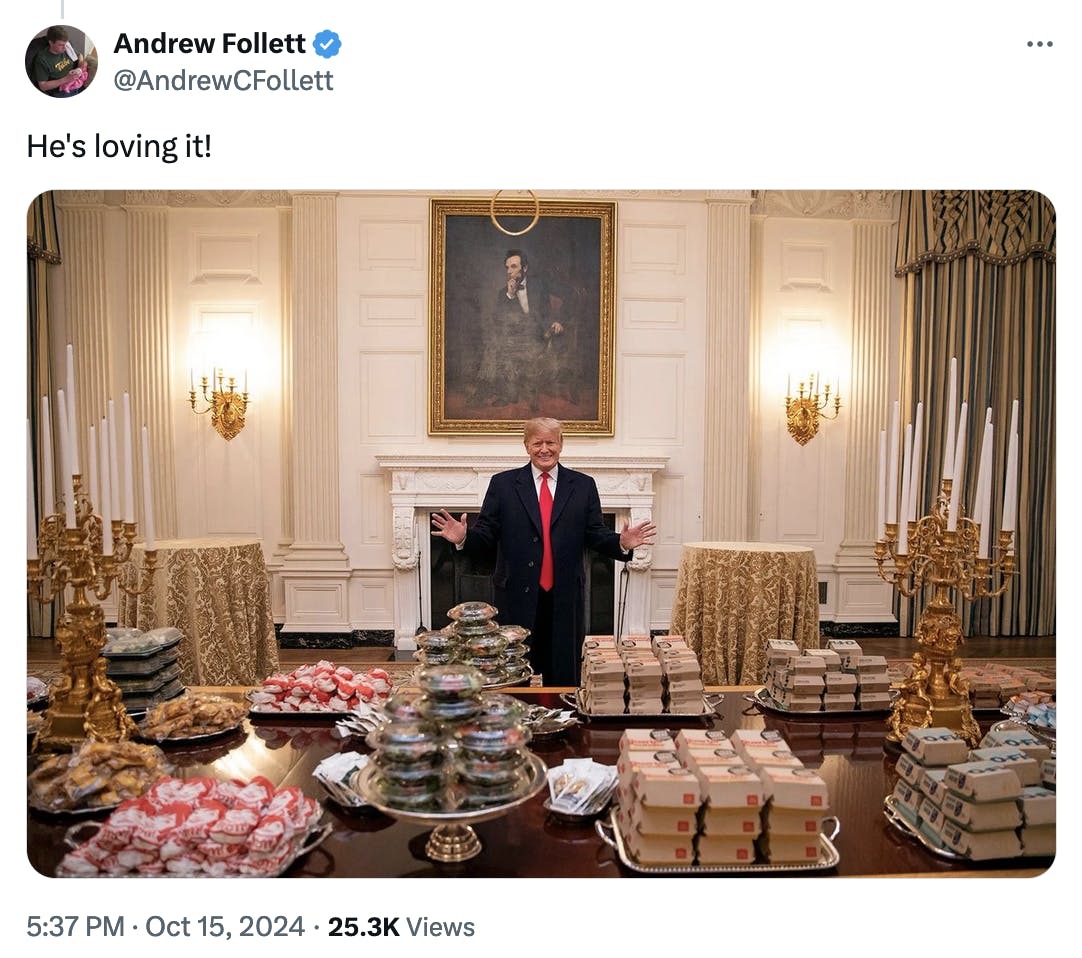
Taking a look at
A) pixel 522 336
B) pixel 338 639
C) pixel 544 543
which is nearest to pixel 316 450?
pixel 338 639

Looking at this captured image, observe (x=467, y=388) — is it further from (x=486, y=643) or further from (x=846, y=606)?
(x=486, y=643)

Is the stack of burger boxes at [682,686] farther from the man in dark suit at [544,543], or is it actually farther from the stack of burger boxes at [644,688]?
the man in dark suit at [544,543]

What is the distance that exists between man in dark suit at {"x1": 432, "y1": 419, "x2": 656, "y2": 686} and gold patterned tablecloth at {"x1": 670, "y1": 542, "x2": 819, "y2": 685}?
3.49ft

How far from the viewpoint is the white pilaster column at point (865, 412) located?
5.84 metres

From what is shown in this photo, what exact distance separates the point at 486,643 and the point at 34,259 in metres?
5.31

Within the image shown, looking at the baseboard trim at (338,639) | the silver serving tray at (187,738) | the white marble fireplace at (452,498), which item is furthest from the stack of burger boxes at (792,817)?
the baseboard trim at (338,639)

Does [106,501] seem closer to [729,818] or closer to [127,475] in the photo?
[127,475]

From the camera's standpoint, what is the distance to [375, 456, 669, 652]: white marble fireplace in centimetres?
551

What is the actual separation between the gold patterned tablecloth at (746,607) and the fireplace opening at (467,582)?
5.62ft

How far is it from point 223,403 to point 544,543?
3585 millimetres

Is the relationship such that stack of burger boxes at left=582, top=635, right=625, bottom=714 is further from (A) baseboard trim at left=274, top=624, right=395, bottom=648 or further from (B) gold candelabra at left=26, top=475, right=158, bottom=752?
(A) baseboard trim at left=274, top=624, right=395, bottom=648

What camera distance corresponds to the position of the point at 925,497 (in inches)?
234

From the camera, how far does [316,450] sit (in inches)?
220

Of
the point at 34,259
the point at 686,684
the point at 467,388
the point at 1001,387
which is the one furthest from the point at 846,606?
the point at 34,259
